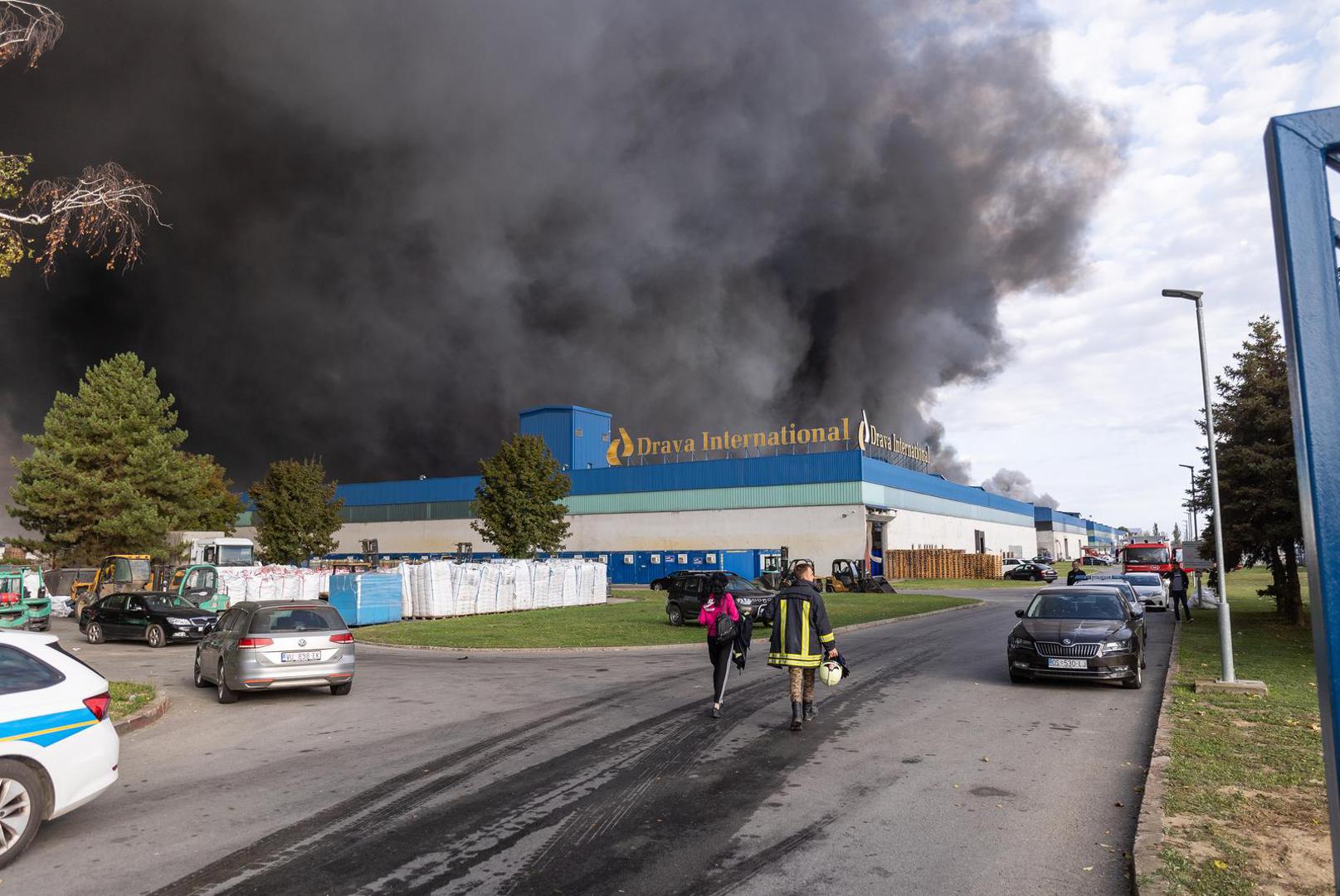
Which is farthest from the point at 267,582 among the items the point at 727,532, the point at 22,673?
the point at 727,532

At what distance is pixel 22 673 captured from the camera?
6.44 metres

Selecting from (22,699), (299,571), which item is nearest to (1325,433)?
(22,699)

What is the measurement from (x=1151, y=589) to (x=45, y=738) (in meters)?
33.1

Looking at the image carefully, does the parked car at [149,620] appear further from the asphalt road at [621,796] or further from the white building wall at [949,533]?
the white building wall at [949,533]

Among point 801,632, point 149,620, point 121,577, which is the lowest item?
point 149,620

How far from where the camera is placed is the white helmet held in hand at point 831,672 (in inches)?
386

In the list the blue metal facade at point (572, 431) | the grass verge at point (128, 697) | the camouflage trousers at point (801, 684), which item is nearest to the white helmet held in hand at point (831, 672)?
the camouflage trousers at point (801, 684)

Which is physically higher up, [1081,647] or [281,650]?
[281,650]

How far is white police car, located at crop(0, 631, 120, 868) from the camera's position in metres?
5.95

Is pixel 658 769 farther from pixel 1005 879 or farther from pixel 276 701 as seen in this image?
pixel 276 701

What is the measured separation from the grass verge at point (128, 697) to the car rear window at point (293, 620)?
5.71 feet

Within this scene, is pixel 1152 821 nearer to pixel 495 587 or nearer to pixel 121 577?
pixel 495 587

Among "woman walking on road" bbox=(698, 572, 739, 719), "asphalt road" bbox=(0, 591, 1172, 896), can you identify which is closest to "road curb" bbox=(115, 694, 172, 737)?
"asphalt road" bbox=(0, 591, 1172, 896)

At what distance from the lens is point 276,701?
43.4 ft
